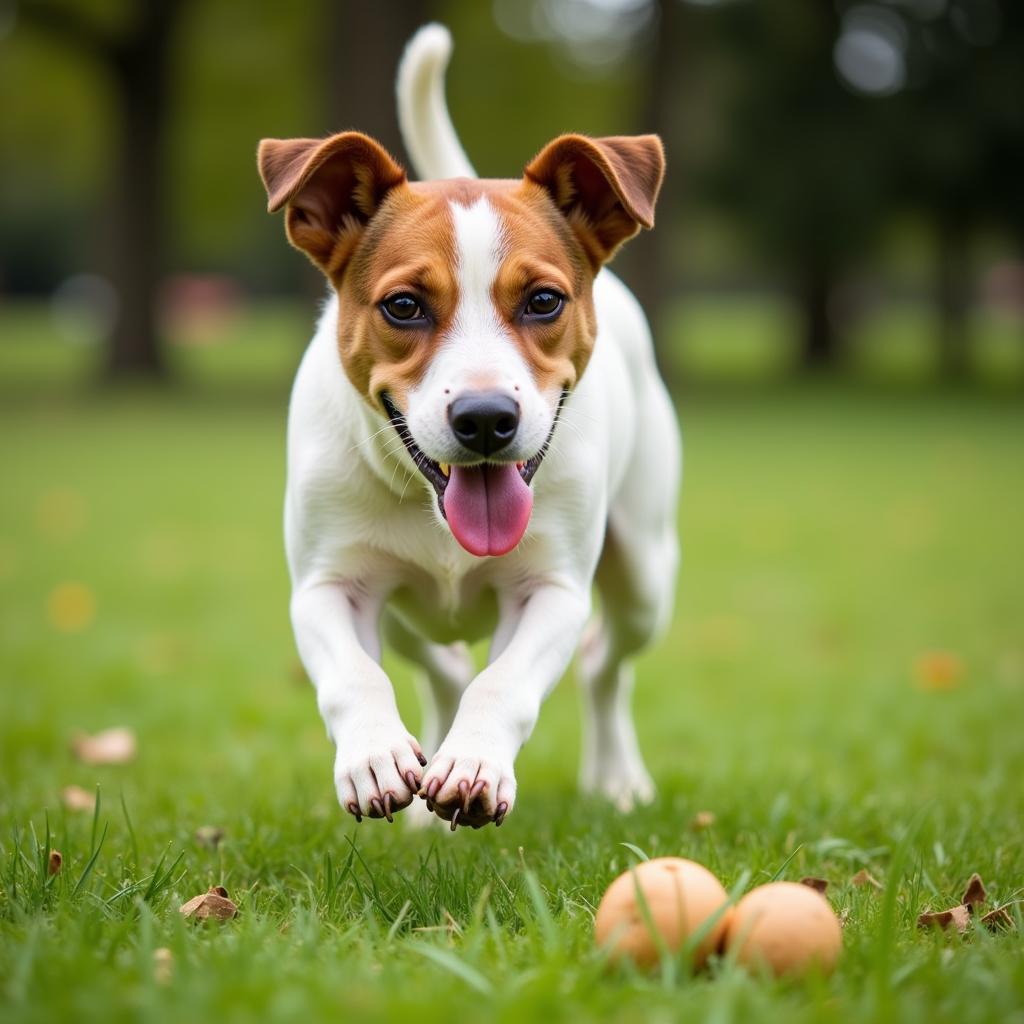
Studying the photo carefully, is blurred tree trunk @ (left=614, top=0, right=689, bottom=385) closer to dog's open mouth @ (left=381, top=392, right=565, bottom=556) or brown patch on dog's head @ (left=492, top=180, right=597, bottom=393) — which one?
brown patch on dog's head @ (left=492, top=180, right=597, bottom=393)

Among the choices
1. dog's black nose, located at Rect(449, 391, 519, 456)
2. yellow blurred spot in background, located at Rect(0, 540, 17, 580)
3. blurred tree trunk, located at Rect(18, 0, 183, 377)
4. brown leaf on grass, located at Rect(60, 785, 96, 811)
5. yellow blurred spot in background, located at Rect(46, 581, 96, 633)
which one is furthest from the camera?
blurred tree trunk, located at Rect(18, 0, 183, 377)

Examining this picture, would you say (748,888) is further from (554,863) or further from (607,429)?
(607,429)

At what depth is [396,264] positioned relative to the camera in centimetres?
375

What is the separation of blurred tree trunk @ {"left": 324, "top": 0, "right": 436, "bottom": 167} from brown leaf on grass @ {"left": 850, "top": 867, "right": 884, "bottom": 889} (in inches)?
628

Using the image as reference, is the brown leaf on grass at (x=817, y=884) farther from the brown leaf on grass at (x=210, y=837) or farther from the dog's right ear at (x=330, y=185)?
the dog's right ear at (x=330, y=185)

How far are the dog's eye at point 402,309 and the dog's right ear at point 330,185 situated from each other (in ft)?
1.38

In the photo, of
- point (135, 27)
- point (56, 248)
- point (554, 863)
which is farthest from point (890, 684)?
point (56, 248)

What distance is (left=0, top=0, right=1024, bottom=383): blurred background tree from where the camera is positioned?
25125 millimetres

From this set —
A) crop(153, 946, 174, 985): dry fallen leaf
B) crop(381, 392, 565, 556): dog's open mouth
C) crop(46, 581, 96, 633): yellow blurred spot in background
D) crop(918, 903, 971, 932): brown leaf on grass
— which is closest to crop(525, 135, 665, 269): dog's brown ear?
crop(381, 392, 565, 556): dog's open mouth

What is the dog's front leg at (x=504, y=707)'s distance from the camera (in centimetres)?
314

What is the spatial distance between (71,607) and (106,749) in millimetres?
3208

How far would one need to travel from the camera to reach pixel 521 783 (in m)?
5.21

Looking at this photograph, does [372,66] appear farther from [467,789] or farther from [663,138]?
[467,789]

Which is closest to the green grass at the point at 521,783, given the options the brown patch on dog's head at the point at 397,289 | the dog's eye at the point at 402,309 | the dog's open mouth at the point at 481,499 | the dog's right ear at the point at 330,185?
the dog's open mouth at the point at 481,499
